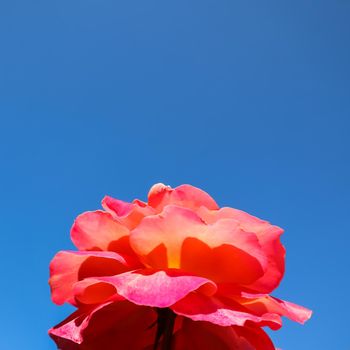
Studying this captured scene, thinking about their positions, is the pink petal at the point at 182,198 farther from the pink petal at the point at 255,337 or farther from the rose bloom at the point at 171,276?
the pink petal at the point at 255,337

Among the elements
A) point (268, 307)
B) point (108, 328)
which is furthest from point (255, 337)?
point (108, 328)

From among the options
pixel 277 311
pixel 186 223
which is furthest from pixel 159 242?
pixel 277 311

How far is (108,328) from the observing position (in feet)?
1.70

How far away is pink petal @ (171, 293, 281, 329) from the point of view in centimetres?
44

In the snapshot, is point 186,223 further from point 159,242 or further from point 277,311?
point 277,311

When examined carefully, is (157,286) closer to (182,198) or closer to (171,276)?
(171,276)

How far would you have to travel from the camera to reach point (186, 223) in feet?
1.72

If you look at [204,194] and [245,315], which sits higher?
[204,194]

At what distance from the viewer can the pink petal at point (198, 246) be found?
52cm

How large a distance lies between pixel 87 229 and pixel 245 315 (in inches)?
8.8

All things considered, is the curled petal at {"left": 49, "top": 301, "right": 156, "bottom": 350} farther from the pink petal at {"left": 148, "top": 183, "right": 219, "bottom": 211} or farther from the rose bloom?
the pink petal at {"left": 148, "top": 183, "right": 219, "bottom": 211}

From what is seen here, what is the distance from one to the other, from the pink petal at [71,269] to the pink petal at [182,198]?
0.09m

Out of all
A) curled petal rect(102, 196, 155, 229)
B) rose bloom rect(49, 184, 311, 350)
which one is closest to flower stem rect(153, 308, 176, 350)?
rose bloom rect(49, 184, 311, 350)

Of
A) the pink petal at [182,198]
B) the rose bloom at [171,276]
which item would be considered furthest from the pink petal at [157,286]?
the pink petal at [182,198]
